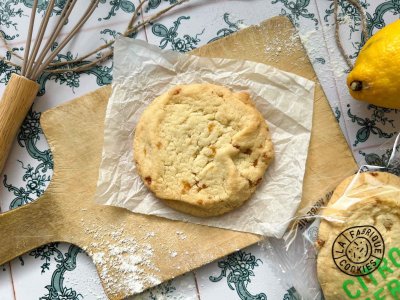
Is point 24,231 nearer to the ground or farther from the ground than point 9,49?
nearer to the ground

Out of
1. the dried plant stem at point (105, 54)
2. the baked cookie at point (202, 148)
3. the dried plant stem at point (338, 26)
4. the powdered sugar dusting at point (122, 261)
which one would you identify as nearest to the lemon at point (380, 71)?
the dried plant stem at point (338, 26)

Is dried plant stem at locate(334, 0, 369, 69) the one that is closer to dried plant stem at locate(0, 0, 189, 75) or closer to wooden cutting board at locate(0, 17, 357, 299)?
wooden cutting board at locate(0, 17, 357, 299)

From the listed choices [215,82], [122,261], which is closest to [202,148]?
[215,82]

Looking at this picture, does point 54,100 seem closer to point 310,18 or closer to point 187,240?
point 187,240

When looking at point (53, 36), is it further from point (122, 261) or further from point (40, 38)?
point (122, 261)

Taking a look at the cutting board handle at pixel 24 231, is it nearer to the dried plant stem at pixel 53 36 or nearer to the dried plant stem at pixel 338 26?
the dried plant stem at pixel 53 36

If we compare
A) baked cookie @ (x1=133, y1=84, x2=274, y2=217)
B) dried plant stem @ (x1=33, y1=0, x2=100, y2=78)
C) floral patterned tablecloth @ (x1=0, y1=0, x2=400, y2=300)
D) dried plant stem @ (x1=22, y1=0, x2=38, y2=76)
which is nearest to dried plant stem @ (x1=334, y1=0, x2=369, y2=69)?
floral patterned tablecloth @ (x1=0, y1=0, x2=400, y2=300)
